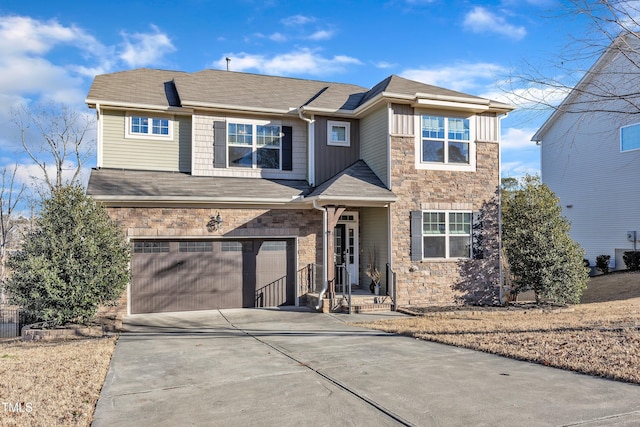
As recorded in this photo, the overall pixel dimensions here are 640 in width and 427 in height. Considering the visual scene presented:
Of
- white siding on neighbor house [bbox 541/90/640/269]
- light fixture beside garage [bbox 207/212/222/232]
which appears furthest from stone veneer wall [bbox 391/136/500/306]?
white siding on neighbor house [bbox 541/90/640/269]

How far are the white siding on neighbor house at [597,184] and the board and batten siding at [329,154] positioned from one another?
9809mm

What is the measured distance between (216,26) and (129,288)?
7949mm

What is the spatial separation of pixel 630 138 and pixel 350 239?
13619 millimetres

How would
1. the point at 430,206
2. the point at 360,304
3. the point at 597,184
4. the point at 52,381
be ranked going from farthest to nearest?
the point at 597,184
the point at 430,206
the point at 360,304
the point at 52,381

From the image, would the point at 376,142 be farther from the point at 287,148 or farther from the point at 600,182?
the point at 600,182

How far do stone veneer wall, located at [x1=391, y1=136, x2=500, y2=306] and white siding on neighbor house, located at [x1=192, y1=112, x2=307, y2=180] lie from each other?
10.4 feet

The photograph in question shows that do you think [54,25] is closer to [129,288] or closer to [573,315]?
[129,288]

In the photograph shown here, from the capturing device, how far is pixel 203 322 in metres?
11.3

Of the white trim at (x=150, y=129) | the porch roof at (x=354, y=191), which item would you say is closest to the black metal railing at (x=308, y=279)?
the porch roof at (x=354, y=191)

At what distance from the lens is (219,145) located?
1415cm

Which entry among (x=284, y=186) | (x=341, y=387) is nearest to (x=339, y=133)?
(x=284, y=186)

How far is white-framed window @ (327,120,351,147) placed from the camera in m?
14.9

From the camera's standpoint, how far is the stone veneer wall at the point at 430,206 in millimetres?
13297

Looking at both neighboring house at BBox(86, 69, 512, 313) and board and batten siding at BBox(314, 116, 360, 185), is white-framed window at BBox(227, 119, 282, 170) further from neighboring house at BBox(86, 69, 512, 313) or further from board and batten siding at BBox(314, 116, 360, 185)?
board and batten siding at BBox(314, 116, 360, 185)
